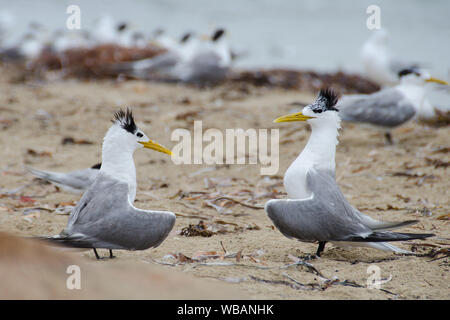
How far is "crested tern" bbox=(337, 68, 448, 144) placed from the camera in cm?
713

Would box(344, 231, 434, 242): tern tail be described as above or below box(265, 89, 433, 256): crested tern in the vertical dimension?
below

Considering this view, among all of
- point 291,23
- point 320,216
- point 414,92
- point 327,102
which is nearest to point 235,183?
point 327,102

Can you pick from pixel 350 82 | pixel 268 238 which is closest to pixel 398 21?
pixel 350 82

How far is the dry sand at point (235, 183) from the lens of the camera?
328cm

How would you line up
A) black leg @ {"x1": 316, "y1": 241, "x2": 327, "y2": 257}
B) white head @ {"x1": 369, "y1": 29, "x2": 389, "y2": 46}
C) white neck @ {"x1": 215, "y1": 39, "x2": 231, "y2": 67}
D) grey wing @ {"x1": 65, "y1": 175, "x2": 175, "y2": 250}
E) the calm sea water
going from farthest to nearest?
the calm sea water → white neck @ {"x1": 215, "y1": 39, "x2": 231, "y2": 67} → white head @ {"x1": 369, "y1": 29, "x2": 389, "y2": 46} → black leg @ {"x1": 316, "y1": 241, "x2": 327, "y2": 257} → grey wing @ {"x1": 65, "y1": 175, "x2": 175, "y2": 250}

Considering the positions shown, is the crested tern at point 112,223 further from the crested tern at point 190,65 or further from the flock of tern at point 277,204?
the crested tern at point 190,65

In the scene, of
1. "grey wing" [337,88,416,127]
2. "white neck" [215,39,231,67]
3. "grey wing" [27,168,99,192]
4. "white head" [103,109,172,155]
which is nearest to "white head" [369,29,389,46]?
"white neck" [215,39,231,67]

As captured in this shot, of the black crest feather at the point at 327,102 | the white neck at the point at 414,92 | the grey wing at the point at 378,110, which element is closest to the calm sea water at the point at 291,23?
the white neck at the point at 414,92

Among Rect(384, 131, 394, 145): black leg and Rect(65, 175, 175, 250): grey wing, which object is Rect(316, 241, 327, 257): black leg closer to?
Rect(65, 175, 175, 250): grey wing

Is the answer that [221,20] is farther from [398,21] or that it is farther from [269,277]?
[269,277]

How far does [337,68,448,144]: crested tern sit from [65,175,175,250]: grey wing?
A: 4.21 metres

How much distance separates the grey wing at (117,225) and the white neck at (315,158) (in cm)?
95

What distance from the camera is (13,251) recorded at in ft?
4.99

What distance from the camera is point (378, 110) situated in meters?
7.14
